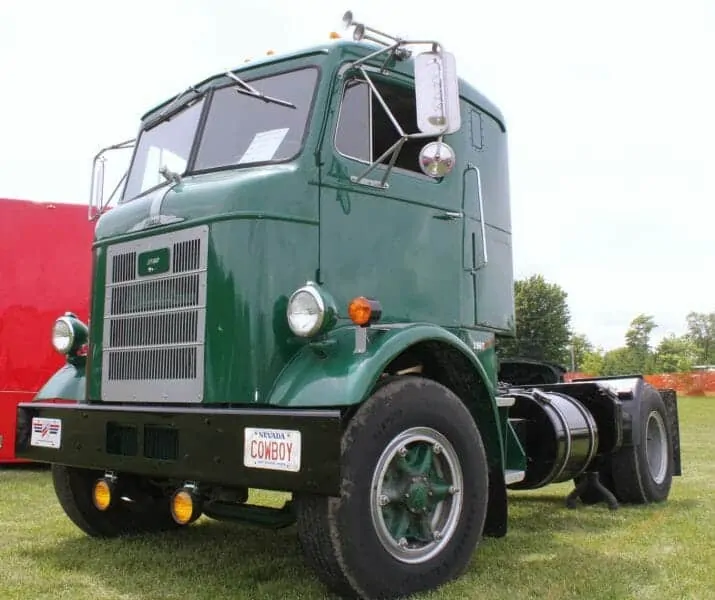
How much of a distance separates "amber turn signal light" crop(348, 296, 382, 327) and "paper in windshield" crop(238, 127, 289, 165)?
1164 millimetres

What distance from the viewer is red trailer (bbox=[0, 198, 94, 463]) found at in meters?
9.68

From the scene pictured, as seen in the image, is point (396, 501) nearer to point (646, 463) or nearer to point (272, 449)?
point (272, 449)

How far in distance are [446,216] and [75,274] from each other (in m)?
6.18

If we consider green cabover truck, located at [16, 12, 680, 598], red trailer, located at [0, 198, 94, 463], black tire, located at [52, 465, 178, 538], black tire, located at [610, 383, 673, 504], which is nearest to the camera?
green cabover truck, located at [16, 12, 680, 598]

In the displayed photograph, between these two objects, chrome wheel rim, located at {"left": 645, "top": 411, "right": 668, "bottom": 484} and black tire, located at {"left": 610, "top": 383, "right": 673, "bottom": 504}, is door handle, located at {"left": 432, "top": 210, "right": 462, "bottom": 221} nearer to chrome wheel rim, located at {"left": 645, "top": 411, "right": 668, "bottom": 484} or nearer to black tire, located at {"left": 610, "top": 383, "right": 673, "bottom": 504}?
black tire, located at {"left": 610, "top": 383, "right": 673, "bottom": 504}

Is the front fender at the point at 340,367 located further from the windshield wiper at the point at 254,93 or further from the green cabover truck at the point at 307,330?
the windshield wiper at the point at 254,93

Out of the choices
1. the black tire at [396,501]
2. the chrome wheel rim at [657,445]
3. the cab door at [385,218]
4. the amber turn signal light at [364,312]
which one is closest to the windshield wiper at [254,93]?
the cab door at [385,218]

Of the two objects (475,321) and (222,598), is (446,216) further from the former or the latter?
(222,598)

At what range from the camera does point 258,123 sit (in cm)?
498

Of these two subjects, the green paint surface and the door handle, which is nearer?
the green paint surface

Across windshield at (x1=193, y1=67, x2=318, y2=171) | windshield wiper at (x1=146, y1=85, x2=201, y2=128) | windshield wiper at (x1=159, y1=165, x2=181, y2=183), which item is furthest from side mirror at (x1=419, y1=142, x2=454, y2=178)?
windshield wiper at (x1=146, y1=85, x2=201, y2=128)

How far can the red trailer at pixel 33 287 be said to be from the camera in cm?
968

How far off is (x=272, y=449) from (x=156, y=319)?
1255 millimetres

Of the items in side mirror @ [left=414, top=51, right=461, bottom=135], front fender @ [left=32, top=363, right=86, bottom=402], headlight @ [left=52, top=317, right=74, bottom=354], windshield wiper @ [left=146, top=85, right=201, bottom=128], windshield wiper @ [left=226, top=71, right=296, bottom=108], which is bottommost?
front fender @ [left=32, top=363, right=86, bottom=402]
